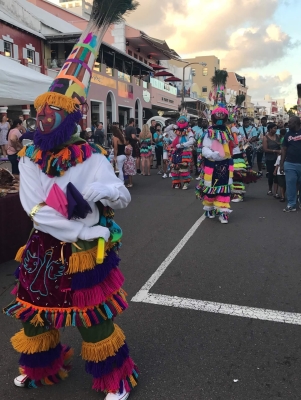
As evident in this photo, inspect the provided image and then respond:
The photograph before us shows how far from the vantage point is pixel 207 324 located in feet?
10.9

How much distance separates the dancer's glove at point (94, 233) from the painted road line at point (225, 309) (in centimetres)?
179

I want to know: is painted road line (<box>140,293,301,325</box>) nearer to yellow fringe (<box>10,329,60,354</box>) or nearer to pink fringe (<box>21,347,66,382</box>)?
pink fringe (<box>21,347,66,382</box>)

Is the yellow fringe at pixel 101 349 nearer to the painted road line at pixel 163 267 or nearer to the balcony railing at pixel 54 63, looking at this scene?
the painted road line at pixel 163 267

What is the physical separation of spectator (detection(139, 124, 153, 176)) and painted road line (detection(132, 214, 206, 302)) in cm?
728

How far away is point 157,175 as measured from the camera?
1409 centimetres

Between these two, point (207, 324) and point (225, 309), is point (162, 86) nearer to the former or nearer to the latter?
point (225, 309)

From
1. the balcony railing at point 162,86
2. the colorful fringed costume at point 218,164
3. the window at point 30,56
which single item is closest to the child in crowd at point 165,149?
the colorful fringed costume at point 218,164

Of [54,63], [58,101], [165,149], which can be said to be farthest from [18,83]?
[54,63]

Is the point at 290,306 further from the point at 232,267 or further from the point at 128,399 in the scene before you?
the point at 128,399

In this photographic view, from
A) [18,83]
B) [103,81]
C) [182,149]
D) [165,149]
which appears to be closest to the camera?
[18,83]

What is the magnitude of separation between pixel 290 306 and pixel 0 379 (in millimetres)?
2606

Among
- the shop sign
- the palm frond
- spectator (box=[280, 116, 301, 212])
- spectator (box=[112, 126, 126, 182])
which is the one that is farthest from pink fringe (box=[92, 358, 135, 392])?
the shop sign

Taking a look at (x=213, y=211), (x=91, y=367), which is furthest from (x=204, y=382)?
(x=213, y=211)

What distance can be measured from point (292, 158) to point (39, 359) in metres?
6.51
